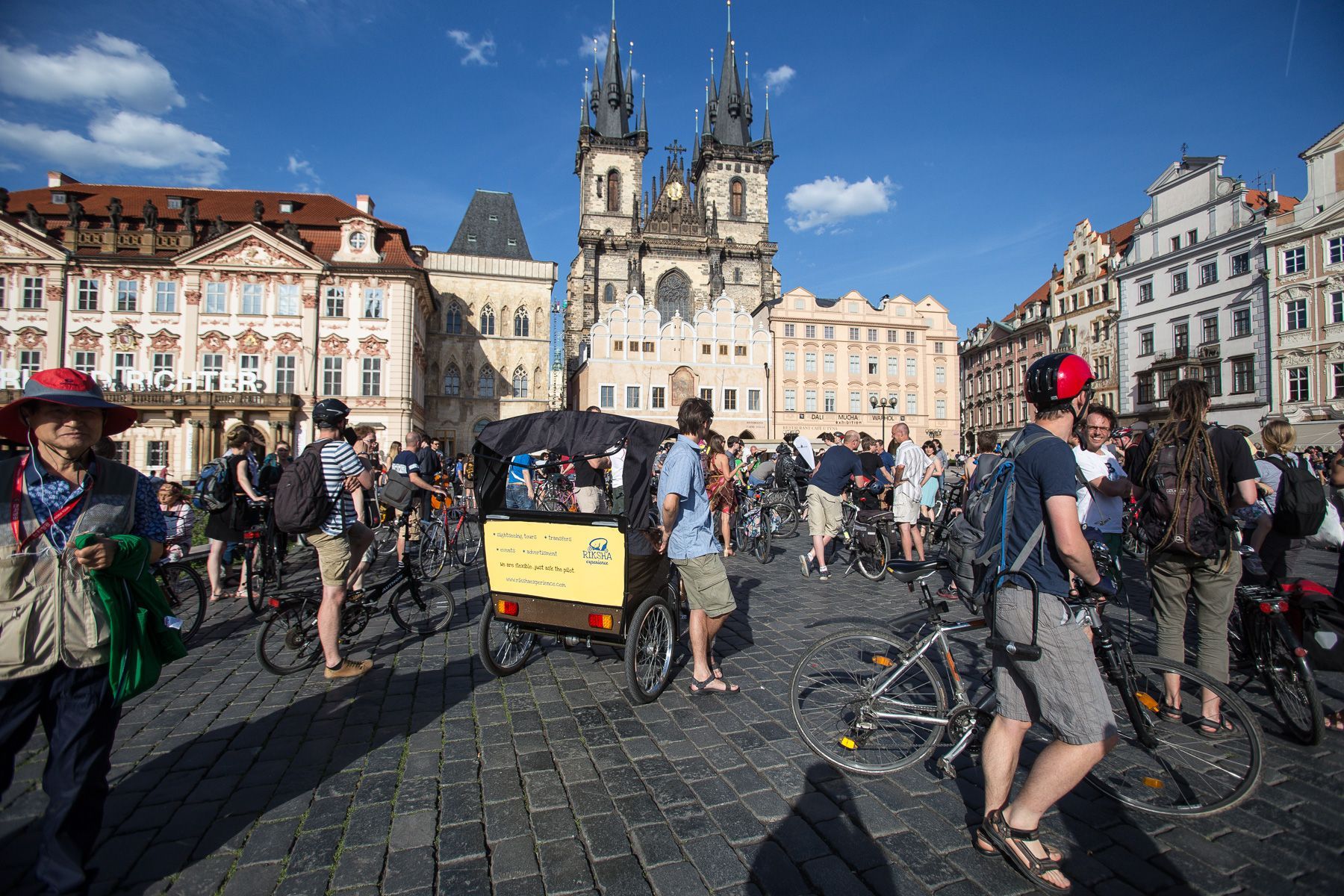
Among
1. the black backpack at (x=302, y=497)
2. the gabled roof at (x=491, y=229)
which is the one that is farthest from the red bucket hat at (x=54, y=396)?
the gabled roof at (x=491, y=229)

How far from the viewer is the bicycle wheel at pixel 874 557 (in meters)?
8.75

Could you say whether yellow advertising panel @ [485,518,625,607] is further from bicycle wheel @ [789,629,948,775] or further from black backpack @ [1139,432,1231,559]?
black backpack @ [1139,432,1231,559]

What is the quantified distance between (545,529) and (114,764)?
103 inches

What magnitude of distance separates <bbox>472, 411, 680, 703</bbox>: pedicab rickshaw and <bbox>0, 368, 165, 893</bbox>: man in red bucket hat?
220 centimetres

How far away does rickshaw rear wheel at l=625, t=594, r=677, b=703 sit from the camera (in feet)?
13.9

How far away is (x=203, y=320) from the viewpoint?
112ft

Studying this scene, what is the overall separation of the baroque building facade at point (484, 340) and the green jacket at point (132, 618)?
44506 mm

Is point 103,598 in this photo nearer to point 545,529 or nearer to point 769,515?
point 545,529

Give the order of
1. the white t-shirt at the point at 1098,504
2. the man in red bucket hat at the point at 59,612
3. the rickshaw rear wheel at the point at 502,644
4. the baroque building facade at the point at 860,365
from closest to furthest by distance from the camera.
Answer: the man in red bucket hat at the point at 59,612 → the rickshaw rear wheel at the point at 502,644 → the white t-shirt at the point at 1098,504 → the baroque building facade at the point at 860,365

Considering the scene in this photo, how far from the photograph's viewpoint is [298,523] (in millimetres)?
4523

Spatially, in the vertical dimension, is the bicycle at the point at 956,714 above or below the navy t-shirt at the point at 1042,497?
below

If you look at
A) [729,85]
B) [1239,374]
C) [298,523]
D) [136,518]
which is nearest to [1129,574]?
[298,523]

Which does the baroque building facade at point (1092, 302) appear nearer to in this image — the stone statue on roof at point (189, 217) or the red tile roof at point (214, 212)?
the red tile roof at point (214, 212)

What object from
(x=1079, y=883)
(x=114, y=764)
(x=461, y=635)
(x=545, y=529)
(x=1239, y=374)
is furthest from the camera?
(x=1239, y=374)
